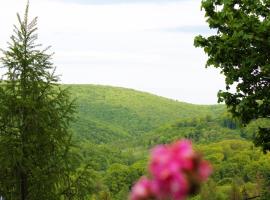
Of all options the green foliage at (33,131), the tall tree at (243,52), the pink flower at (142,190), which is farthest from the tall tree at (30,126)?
the pink flower at (142,190)

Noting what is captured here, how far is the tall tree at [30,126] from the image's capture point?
668 inches

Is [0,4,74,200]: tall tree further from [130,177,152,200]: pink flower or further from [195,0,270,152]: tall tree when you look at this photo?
[130,177,152,200]: pink flower

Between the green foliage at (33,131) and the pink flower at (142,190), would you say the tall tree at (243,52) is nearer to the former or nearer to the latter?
the green foliage at (33,131)

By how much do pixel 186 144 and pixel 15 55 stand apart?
1660 cm

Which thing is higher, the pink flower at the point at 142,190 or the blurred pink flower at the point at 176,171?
the blurred pink flower at the point at 176,171

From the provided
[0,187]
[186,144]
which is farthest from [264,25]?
[186,144]

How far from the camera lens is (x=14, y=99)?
1759 centimetres

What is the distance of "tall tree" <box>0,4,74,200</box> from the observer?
1697cm

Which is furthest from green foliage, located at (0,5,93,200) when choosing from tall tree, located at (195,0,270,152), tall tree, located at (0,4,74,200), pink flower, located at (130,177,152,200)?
pink flower, located at (130,177,152,200)

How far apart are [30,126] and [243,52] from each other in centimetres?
900

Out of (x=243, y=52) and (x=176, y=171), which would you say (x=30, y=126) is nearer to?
(x=243, y=52)

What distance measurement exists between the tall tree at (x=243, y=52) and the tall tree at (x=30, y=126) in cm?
664

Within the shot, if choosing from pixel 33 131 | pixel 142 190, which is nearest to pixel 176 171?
pixel 142 190

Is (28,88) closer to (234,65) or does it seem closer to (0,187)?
(0,187)
